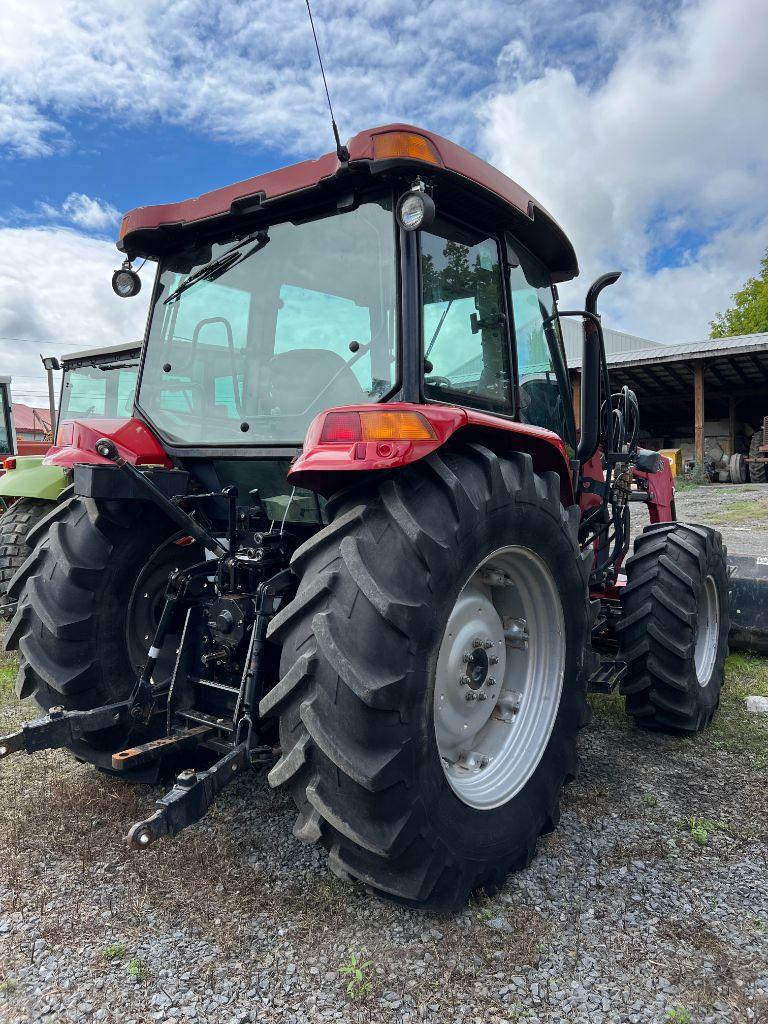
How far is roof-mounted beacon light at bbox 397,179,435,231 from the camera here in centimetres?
206

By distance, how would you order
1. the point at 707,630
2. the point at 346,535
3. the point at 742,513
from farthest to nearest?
the point at 742,513
the point at 707,630
the point at 346,535

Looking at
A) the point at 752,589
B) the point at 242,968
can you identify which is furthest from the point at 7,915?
the point at 752,589

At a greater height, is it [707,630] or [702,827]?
[707,630]

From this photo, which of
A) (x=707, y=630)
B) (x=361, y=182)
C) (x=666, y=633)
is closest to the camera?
(x=361, y=182)

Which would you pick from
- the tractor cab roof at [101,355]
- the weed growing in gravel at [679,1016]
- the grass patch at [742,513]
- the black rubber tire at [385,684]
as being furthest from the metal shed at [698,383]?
the weed growing in gravel at [679,1016]

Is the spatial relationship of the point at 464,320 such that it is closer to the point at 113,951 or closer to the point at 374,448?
the point at 374,448

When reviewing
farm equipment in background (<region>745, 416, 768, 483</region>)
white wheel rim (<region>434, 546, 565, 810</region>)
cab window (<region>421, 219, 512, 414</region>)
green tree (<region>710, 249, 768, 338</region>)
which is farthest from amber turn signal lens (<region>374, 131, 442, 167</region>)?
green tree (<region>710, 249, 768, 338</region>)

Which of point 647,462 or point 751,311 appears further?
point 751,311

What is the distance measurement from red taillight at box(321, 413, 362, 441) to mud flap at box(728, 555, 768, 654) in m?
3.40

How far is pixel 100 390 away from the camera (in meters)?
6.72

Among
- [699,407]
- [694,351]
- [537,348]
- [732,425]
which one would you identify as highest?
[694,351]

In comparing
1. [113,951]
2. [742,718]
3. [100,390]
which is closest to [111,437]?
[113,951]

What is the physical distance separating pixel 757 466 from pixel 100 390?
58.9 feet

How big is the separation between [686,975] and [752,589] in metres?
3.06
